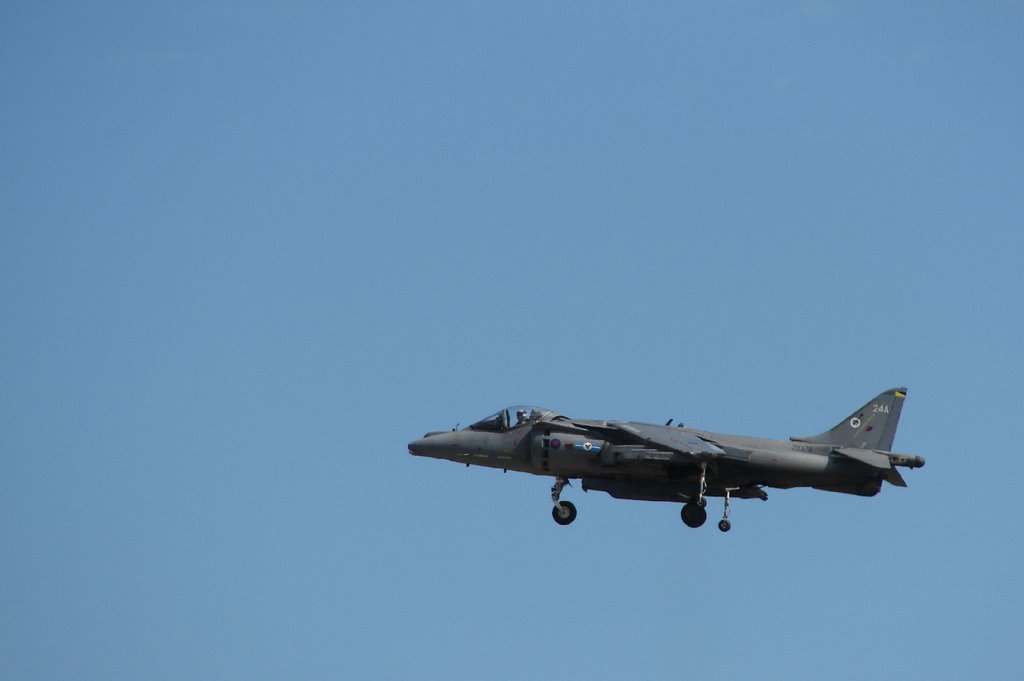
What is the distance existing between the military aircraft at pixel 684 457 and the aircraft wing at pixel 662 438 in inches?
1.1

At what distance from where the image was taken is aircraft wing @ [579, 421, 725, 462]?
176 ft

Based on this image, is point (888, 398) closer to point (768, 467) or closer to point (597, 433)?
point (768, 467)

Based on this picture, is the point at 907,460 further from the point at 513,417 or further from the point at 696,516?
the point at 513,417

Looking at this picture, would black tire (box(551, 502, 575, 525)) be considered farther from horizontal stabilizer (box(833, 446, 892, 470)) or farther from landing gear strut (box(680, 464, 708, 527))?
horizontal stabilizer (box(833, 446, 892, 470))

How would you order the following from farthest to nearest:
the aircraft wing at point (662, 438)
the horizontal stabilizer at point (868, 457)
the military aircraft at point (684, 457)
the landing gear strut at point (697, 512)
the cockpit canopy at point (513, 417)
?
the cockpit canopy at point (513, 417) < the landing gear strut at point (697, 512) < the military aircraft at point (684, 457) < the aircraft wing at point (662, 438) < the horizontal stabilizer at point (868, 457)

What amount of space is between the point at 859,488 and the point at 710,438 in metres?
4.53

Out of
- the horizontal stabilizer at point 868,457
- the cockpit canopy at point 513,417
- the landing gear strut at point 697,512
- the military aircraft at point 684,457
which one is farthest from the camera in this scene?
the cockpit canopy at point 513,417

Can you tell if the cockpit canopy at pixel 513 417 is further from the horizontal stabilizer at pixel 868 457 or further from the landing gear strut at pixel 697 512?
the horizontal stabilizer at pixel 868 457

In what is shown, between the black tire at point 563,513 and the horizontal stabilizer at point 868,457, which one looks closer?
the horizontal stabilizer at point 868,457

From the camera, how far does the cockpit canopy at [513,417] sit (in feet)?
186

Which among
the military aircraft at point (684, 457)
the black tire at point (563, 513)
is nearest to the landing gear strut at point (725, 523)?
the military aircraft at point (684, 457)

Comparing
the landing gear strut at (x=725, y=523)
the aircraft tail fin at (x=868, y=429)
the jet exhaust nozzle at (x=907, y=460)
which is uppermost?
the aircraft tail fin at (x=868, y=429)

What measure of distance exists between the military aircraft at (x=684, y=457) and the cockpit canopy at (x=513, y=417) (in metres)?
0.03

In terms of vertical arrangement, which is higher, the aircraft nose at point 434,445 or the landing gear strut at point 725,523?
the aircraft nose at point 434,445
